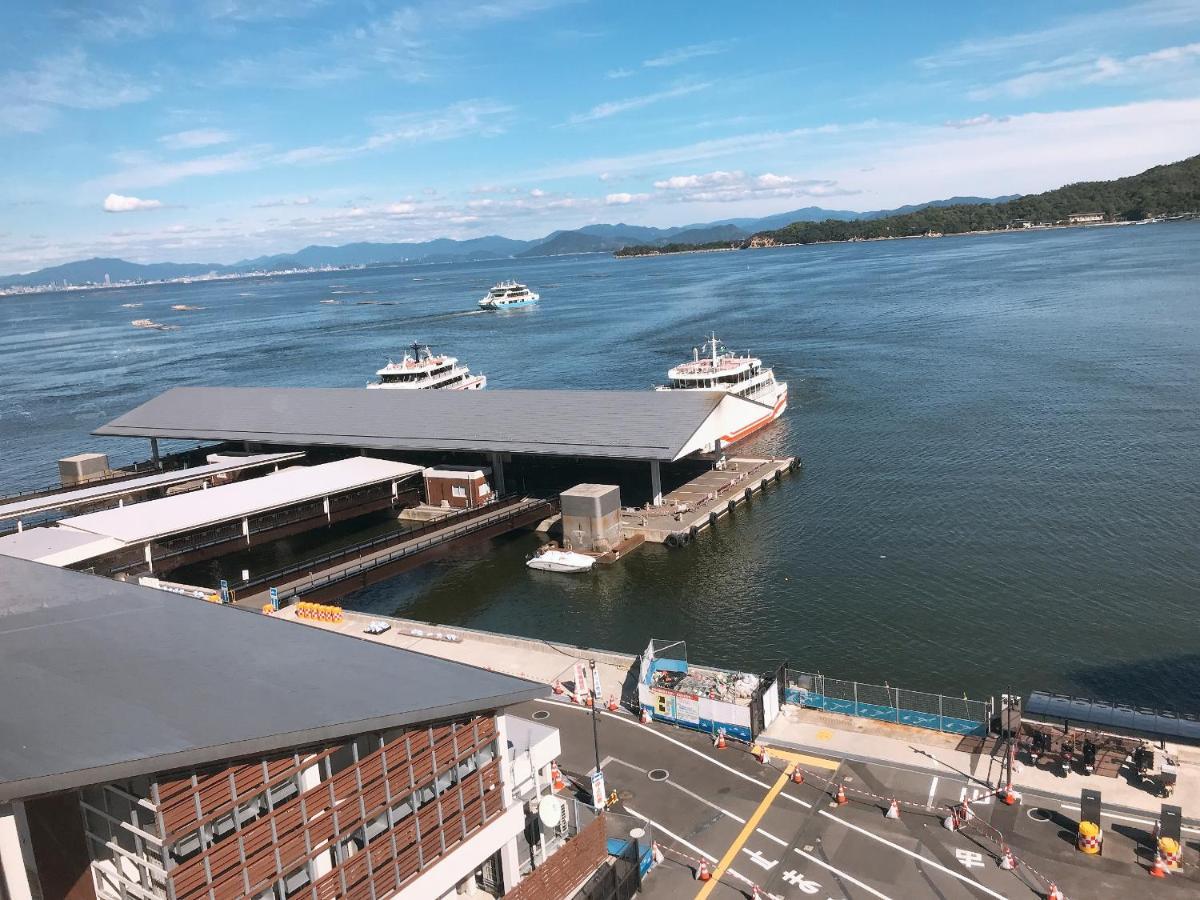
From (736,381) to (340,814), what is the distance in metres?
51.2

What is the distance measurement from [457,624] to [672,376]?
3051 cm

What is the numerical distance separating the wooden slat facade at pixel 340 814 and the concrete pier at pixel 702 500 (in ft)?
87.8

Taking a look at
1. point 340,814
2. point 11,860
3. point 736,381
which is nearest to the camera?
point 11,860

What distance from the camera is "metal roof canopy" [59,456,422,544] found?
3812 centimetres

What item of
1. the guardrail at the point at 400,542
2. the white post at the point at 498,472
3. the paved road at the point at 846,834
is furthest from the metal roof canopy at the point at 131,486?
the paved road at the point at 846,834

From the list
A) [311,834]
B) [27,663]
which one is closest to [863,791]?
[311,834]

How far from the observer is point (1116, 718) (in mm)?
20188

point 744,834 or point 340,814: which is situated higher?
point 340,814

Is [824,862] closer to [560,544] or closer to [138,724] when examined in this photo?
[138,724]

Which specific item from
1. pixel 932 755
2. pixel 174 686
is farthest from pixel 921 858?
pixel 174 686

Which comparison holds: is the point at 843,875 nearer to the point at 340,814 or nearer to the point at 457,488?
the point at 340,814

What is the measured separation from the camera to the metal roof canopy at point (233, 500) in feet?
125

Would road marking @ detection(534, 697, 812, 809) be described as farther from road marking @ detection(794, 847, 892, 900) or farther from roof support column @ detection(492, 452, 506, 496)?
roof support column @ detection(492, 452, 506, 496)

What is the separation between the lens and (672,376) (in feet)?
200
